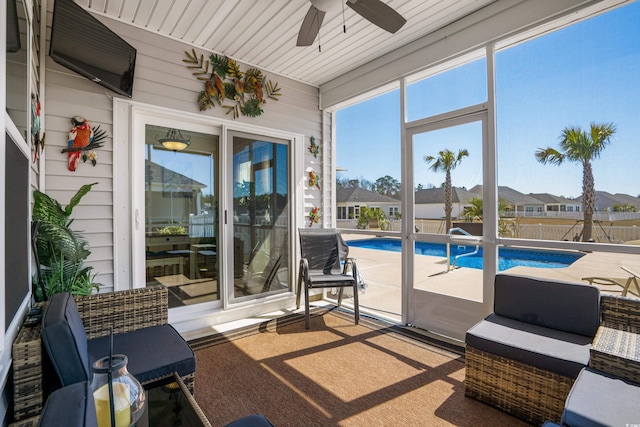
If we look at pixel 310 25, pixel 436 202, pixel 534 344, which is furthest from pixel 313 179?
pixel 534 344

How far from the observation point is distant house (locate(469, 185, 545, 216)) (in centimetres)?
270

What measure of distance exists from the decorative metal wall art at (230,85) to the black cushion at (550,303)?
3.13 meters

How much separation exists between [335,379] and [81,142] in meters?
2.80

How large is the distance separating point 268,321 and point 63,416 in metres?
2.93

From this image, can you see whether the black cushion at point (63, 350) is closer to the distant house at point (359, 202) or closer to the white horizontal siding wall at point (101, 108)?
the white horizontal siding wall at point (101, 108)

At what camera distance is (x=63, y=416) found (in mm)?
810

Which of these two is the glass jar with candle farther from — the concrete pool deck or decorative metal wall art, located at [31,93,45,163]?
the concrete pool deck

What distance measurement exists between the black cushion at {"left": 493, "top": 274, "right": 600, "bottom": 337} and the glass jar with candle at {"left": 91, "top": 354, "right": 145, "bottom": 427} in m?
2.36

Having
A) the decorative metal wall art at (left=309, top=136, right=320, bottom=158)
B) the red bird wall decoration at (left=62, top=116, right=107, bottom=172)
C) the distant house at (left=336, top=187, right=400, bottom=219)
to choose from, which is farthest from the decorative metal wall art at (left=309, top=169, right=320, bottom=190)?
Answer: the red bird wall decoration at (left=62, top=116, right=107, bottom=172)

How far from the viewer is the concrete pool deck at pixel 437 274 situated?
2.40 m

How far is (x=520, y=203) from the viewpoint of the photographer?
2783 mm

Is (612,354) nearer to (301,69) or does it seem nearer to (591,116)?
(591,116)

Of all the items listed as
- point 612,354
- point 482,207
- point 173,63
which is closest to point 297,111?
point 173,63

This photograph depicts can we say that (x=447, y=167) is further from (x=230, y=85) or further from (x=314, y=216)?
(x=230, y=85)
